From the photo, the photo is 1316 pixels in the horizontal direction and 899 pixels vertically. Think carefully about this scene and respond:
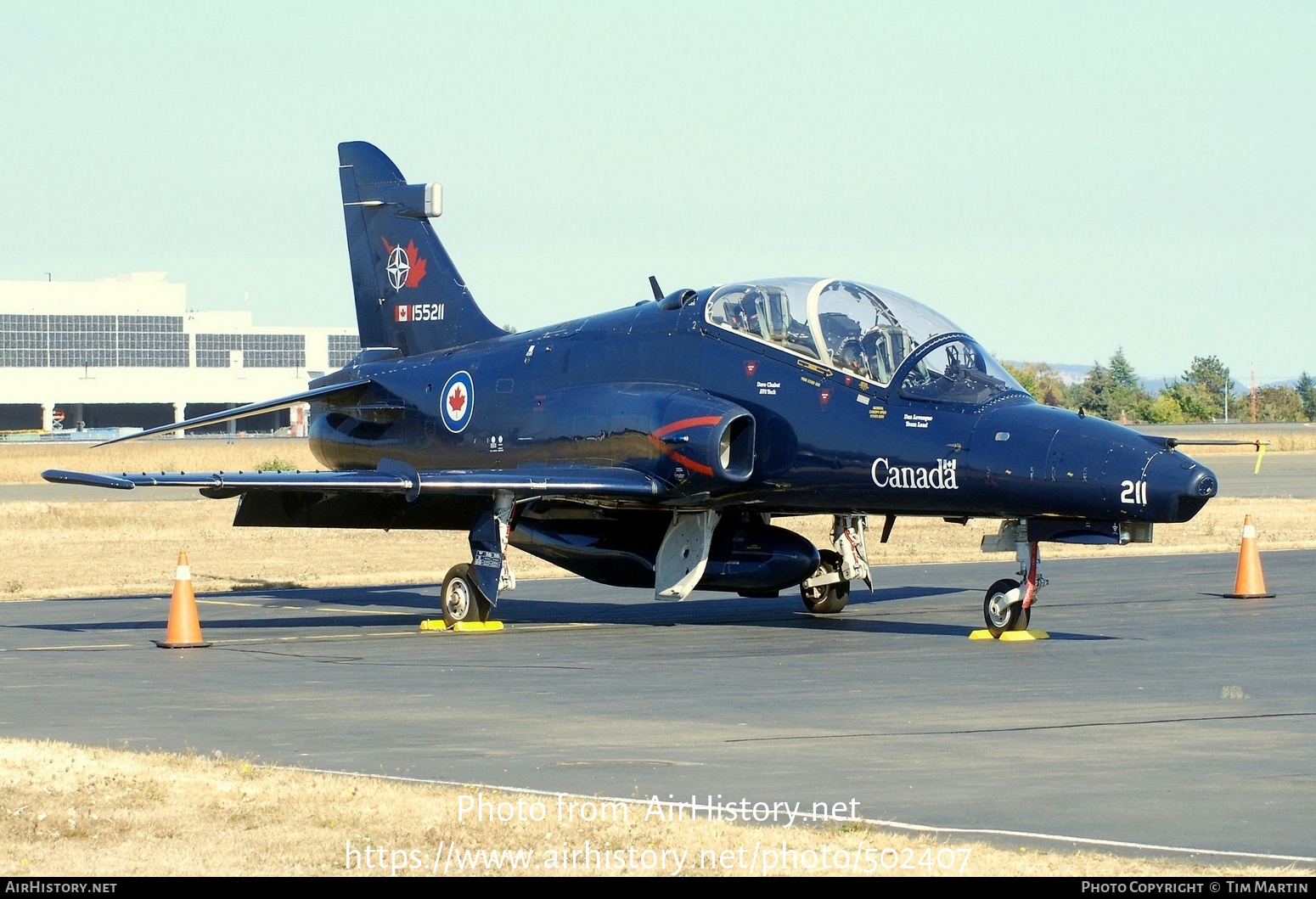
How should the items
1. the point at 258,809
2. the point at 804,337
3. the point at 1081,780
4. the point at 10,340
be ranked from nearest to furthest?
the point at 258,809, the point at 1081,780, the point at 804,337, the point at 10,340

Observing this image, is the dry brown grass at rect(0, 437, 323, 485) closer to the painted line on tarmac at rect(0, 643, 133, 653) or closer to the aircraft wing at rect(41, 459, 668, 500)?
the aircraft wing at rect(41, 459, 668, 500)

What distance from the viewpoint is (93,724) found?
35.8 ft

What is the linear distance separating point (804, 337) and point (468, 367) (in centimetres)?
492

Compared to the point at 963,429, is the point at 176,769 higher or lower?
lower

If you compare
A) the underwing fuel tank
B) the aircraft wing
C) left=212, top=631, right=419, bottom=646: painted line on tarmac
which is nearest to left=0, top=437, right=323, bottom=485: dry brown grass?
the underwing fuel tank

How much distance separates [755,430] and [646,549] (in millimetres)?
2106

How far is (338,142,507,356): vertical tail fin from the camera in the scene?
21.5 metres

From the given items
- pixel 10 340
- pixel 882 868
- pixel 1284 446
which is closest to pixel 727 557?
pixel 882 868

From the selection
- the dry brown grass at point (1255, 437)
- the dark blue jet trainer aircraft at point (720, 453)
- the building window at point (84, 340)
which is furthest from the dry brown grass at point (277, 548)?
the building window at point (84, 340)

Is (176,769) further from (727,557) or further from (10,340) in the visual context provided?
(10,340)

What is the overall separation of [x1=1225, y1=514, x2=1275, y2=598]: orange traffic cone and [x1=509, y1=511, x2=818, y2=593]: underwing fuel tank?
18.8 feet
